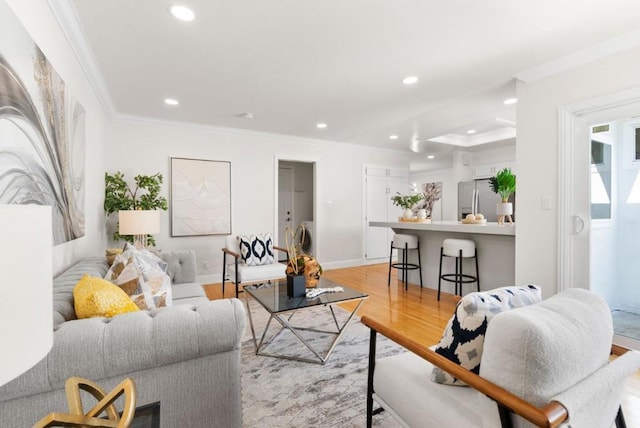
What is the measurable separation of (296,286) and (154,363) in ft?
4.50

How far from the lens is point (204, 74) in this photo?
298cm

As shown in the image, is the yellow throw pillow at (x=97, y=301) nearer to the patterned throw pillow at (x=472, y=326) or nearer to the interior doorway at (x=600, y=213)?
the patterned throw pillow at (x=472, y=326)

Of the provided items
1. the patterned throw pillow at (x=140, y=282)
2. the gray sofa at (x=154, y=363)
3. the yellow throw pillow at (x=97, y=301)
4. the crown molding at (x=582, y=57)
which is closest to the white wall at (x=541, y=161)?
the crown molding at (x=582, y=57)

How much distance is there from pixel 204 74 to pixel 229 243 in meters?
2.18

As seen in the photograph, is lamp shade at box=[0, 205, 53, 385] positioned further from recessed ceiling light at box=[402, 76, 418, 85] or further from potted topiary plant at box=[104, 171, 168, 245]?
potted topiary plant at box=[104, 171, 168, 245]

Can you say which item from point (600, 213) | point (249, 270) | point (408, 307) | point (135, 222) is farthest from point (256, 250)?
point (600, 213)

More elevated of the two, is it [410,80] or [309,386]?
[410,80]

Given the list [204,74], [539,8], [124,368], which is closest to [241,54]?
[204,74]

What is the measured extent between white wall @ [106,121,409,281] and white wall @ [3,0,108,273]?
555 millimetres

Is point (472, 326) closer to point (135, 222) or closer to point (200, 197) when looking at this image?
point (135, 222)

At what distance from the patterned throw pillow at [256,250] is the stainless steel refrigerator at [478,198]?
4.70 metres

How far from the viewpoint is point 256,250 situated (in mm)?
4012

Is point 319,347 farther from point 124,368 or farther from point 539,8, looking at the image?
point 539,8

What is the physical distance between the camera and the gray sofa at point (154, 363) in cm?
99
